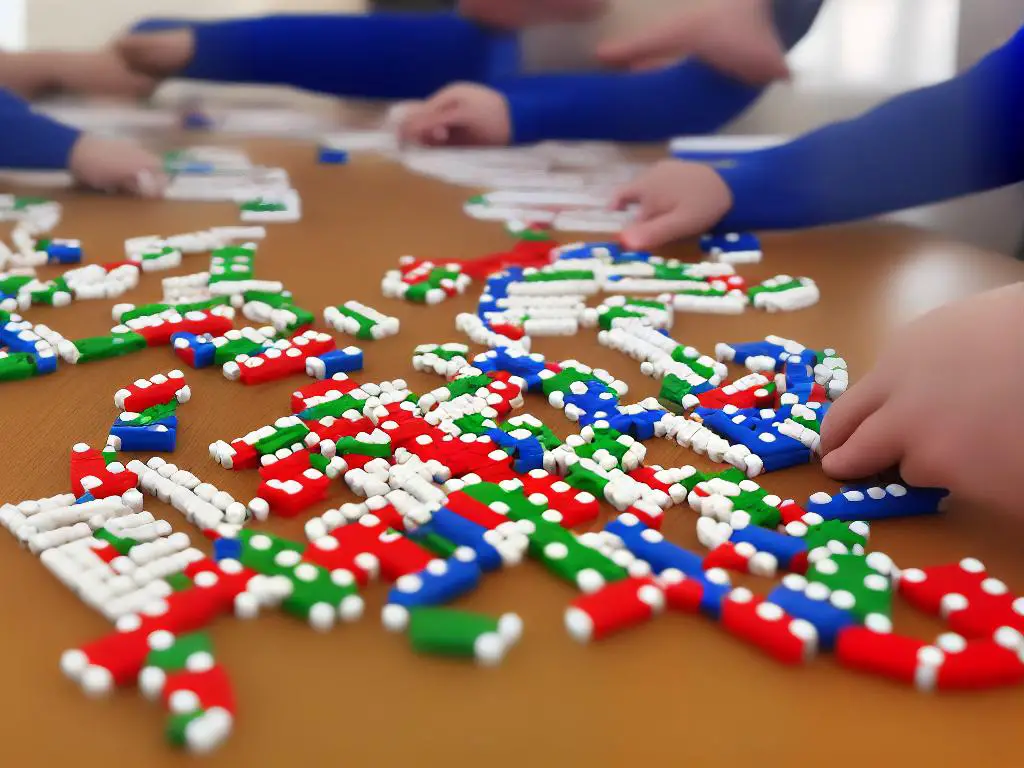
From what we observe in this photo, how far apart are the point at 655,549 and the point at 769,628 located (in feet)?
0.23

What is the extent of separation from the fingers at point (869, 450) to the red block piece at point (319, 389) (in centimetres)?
29

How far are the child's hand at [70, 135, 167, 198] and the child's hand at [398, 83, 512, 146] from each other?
409mm

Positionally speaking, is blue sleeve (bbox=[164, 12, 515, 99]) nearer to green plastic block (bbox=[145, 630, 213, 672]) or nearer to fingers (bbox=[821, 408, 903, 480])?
fingers (bbox=[821, 408, 903, 480])

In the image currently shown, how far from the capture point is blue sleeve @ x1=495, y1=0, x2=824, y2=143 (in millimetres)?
1412

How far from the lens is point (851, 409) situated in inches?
21.0

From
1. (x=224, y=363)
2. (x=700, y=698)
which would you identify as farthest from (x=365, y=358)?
(x=700, y=698)

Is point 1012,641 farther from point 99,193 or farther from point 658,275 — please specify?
point 99,193

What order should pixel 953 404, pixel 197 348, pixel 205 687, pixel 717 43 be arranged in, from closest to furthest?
pixel 205 687
pixel 953 404
pixel 197 348
pixel 717 43

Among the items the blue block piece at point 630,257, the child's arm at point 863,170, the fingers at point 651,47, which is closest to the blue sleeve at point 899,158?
the child's arm at point 863,170

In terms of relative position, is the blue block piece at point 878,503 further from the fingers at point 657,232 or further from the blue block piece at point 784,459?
the fingers at point 657,232

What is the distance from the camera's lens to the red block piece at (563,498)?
49 centimetres

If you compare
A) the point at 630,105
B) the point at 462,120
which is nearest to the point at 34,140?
the point at 462,120

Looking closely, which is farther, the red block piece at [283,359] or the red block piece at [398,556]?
the red block piece at [283,359]

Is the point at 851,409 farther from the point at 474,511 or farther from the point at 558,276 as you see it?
the point at 558,276
